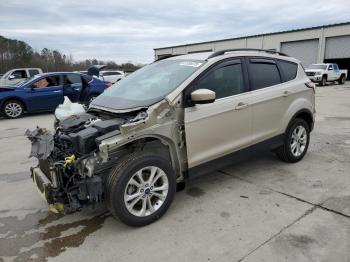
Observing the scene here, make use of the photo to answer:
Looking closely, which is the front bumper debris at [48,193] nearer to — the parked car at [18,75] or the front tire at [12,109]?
the front tire at [12,109]

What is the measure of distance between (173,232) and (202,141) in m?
1.09

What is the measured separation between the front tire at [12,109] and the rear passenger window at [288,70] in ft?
31.1

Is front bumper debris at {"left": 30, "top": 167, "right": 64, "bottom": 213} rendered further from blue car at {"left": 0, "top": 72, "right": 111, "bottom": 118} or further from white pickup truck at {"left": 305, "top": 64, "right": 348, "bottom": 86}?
white pickup truck at {"left": 305, "top": 64, "right": 348, "bottom": 86}

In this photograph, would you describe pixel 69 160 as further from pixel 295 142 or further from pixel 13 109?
pixel 13 109

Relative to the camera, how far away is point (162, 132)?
337 cm

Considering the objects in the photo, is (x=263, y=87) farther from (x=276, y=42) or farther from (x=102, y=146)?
(x=276, y=42)

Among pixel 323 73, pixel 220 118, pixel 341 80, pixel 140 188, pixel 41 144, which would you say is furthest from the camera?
pixel 341 80

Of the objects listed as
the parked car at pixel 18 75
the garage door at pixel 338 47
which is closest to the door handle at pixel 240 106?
the parked car at pixel 18 75

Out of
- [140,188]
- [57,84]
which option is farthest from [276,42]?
[140,188]

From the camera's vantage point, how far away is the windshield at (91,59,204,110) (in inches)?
143

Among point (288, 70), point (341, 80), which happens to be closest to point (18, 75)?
point (288, 70)

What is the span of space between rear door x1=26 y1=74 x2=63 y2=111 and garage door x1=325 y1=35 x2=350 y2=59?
2819cm

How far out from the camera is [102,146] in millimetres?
2943

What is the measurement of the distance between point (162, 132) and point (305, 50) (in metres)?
33.5
